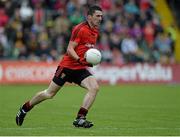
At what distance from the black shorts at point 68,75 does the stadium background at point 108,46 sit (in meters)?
8.38

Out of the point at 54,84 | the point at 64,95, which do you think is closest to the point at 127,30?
the point at 64,95

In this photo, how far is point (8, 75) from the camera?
95.0ft

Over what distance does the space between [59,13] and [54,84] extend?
745 inches

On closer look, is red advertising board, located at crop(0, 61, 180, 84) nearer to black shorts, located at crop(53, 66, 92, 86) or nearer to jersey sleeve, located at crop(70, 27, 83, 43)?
black shorts, located at crop(53, 66, 92, 86)

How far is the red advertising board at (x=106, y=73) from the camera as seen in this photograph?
95.3 ft

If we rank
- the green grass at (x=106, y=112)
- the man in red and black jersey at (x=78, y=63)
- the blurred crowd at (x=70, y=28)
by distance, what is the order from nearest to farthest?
the green grass at (x=106, y=112)
the man in red and black jersey at (x=78, y=63)
the blurred crowd at (x=70, y=28)

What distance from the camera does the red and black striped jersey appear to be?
13.5 meters

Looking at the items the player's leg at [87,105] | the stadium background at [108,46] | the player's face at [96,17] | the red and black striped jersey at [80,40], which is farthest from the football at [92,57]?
the stadium background at [108,46]

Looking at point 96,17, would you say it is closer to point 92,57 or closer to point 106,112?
point 92,57

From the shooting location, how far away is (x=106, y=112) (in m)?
17.3

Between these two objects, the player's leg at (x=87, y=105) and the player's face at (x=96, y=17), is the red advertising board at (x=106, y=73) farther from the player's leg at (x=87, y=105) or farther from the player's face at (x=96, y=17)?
the player's leg at (x=87, y=105)

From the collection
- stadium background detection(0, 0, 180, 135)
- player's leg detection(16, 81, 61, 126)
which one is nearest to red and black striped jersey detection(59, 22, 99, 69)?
player's leg detection(16, 81, 61, 126)

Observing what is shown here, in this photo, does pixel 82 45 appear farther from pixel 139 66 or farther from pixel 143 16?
pixel 143 16

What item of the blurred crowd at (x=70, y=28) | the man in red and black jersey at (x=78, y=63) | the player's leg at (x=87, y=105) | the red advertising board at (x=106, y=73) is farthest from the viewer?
the blurred crowd at (x=70, y=28)
